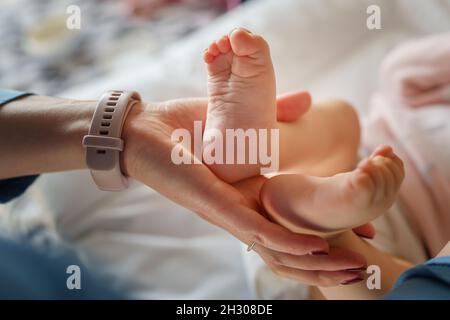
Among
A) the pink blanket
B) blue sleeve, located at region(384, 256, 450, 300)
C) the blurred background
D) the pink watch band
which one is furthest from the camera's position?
the blurred background

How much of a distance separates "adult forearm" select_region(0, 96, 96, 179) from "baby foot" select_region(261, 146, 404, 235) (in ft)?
0.75

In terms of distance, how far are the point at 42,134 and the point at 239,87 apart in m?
0.24

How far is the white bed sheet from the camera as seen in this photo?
775 millimetres

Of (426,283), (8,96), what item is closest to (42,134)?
(8,96)

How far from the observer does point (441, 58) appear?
2.60ft

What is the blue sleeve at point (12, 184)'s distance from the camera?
A: 641 millimetres

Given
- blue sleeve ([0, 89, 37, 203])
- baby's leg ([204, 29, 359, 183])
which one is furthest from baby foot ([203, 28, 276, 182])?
blue sleeve ([0, 89, 37, 203])

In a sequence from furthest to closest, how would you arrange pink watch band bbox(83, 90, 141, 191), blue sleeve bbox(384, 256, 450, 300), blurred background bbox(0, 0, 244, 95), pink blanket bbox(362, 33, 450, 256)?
blurred background bbox(0, 0, 244, 95)
pink blanket bbox(362, 33, 450, 256)
pink watch band bbox(83, 90, 141, 191)
blue sleeve bbox(384, 256, 450, 300)

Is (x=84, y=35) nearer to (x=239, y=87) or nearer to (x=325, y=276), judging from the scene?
(x=239, y=87)

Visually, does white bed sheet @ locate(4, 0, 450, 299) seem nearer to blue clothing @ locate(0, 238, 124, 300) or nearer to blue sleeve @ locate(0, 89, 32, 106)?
blue clothing @ locate(0, 238, 124, 300)

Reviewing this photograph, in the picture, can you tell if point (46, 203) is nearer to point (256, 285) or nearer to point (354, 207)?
point (256, 285)

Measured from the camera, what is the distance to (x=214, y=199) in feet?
1.77

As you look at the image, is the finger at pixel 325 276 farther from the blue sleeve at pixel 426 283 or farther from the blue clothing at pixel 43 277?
the blue clothing at pixel 43 277

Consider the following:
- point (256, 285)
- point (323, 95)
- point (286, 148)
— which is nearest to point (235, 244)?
point (256, 285)
